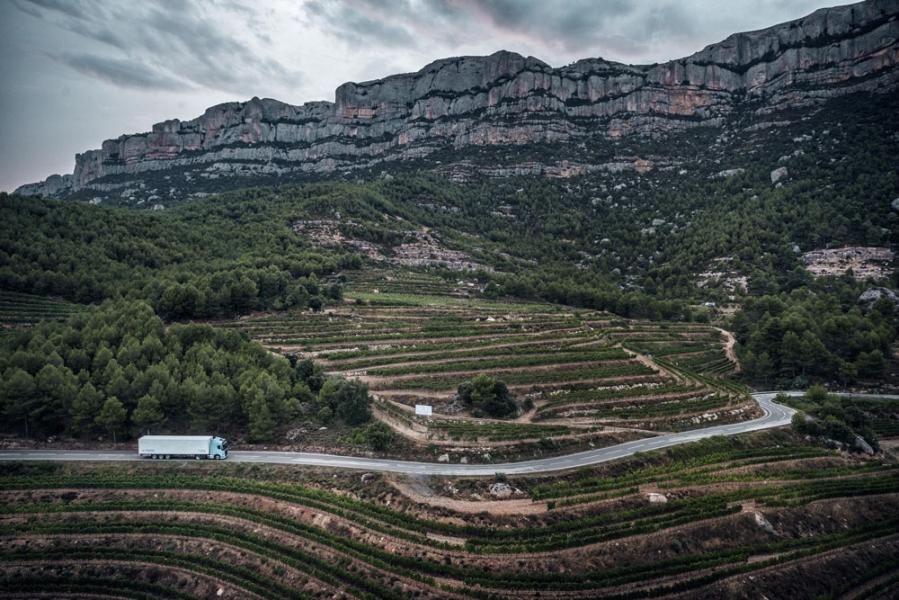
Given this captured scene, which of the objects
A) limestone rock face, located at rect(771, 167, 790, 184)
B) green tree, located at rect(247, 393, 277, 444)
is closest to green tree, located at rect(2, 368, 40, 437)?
green tree, located at rect(247, 393, 277, 444)

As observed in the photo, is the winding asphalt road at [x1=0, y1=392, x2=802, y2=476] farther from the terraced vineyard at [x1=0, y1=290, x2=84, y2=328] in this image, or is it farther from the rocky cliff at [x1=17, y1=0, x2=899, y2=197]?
the rocky cliff at [x1=17, y1=0, x2=899, y2=197]

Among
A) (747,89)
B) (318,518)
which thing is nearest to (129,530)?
(318,518)

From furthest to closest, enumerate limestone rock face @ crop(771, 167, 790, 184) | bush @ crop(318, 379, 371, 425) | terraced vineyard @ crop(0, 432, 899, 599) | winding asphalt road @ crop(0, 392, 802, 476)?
limestone rock face @ crop(771, 167, 790, 184) → bush @ crop(318, 379, 371, 425) → winding asphalt road @ crop(0, 392, 802, 476) → terraced vineyard @ crop(0, 432, 899, 599)

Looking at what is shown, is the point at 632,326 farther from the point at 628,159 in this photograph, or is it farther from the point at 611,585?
the point at 628,159

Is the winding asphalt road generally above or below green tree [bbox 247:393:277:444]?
below

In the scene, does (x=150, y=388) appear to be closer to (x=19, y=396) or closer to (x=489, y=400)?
(x=19, y=396)

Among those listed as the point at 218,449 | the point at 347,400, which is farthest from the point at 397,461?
the point at 218,449

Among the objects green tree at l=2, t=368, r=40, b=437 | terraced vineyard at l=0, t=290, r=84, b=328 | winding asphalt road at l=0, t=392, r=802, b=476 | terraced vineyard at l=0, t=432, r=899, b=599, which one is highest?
terraced vineyard at l=0, t=290, r=84, b=328

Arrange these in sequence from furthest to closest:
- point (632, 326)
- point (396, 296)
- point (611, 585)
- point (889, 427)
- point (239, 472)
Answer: point (396, 296), point (632, 326), point (889, 427), point (239, 472), point (611, 585)
